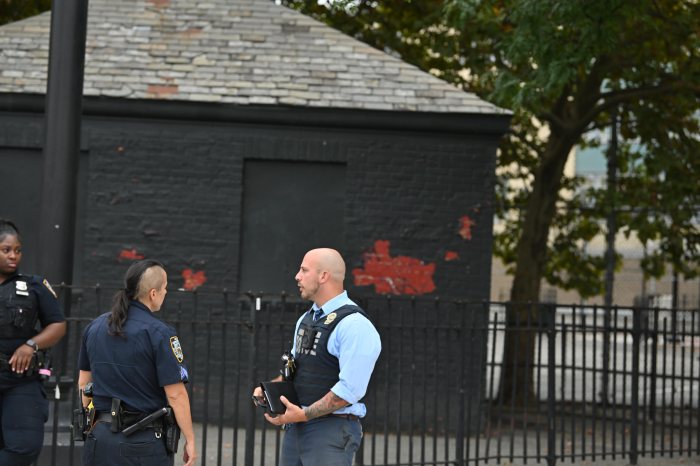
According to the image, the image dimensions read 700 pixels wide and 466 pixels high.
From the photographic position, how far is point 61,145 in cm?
753

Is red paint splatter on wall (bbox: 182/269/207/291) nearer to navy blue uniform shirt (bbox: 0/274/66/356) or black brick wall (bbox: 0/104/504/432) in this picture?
black brick wall (bbox: 0/104/504/432)

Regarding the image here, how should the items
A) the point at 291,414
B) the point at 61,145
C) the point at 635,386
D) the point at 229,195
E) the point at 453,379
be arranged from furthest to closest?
the point at 453,379, the point at 229,195, the point at 635,386, the point at 61,145, the point at 291,414

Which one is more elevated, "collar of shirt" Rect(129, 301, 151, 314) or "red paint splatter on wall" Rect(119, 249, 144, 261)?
"red paint splatter on wall" Rect(119, 249, 144, 261)

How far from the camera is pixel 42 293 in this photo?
6781 millimetres

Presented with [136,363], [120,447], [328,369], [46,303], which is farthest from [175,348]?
[46,303]

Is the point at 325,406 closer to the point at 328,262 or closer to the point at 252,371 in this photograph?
the point at 328,262

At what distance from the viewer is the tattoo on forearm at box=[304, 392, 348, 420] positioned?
17.5 ft

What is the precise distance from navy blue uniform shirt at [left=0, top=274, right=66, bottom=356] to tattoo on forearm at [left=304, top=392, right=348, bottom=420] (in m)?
2.20

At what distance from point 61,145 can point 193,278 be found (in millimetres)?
5158

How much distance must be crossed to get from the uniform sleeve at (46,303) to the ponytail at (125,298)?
1451 millimetres

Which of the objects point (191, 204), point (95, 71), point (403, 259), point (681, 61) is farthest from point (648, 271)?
point (95, 71)

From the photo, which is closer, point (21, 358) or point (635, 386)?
point (21, 358)

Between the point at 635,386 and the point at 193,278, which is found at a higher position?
the point at 193,278

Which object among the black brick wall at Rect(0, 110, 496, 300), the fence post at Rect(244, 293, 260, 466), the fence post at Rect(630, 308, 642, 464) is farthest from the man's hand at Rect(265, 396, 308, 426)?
the black brick wall at Rect(0, 110, 496, 300)
